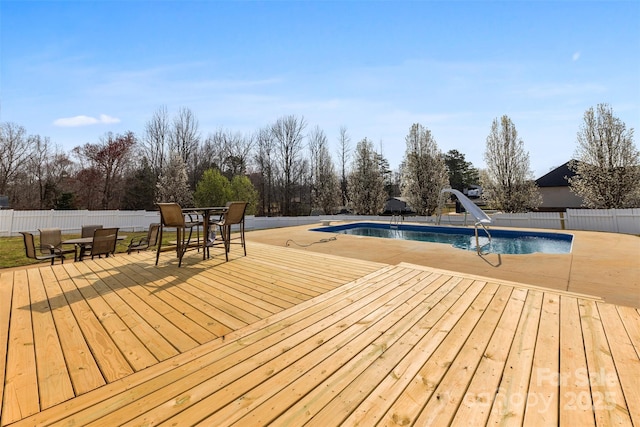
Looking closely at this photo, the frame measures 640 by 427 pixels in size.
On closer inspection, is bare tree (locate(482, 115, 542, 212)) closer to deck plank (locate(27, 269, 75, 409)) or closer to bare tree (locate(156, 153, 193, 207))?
deck plank (locate(27, 269, 75, 409))

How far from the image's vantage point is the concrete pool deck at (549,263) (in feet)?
10.6

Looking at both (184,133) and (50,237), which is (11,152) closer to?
(184,133)

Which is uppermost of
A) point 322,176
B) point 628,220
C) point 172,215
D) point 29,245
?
point 322,176

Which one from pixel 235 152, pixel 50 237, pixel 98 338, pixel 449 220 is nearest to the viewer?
pixel 98 338

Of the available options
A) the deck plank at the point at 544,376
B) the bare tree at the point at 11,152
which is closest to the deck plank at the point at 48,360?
the deck plank at the point at 544,376

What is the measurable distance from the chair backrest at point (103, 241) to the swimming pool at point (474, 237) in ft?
27.1

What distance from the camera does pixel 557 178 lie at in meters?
19.2

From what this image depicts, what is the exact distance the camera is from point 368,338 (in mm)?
1693

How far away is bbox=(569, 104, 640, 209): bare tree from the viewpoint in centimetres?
1085

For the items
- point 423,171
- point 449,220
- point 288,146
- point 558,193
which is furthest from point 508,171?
point 288,146

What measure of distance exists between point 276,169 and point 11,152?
17.0 meters

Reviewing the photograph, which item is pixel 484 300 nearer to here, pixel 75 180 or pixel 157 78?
pixel 157 78

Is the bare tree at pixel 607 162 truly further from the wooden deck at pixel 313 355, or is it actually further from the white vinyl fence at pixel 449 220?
the wooden deck at pixel 313 355

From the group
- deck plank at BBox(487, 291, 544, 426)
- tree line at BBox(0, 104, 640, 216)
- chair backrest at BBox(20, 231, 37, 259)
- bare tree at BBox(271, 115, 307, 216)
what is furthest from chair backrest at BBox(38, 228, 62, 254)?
bare tree at BBox(271, 115, 307, 216)
